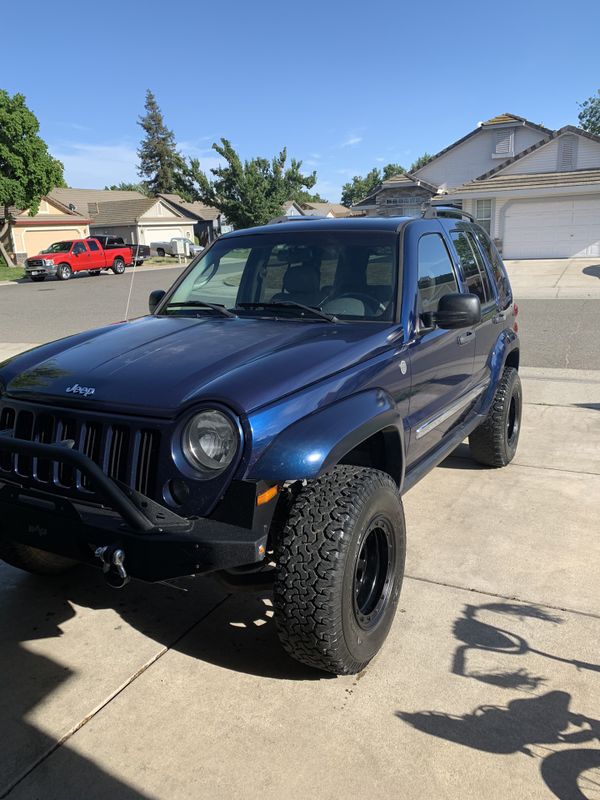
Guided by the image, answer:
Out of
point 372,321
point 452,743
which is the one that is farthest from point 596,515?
point 452,743

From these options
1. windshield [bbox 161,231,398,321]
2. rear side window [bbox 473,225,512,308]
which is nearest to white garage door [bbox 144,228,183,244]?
rear side window [bbox 473,225,512,308]

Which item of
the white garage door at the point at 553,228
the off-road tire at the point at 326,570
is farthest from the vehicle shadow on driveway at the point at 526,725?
the white garage door at the point at 553,228

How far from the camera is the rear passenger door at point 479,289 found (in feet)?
15.0

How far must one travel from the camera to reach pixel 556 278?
2106 cm

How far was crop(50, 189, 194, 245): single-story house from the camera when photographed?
167 ft

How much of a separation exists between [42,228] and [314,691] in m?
43.2

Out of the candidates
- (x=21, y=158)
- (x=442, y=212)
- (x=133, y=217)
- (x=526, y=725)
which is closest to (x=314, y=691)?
(x=526, y=725)

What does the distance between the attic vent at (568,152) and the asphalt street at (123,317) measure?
50.4ft

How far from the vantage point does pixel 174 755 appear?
2.42 m

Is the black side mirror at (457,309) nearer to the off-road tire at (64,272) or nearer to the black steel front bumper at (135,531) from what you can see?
the black steel front bumper at (135,531)

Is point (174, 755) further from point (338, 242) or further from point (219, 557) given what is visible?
point (338, 242)

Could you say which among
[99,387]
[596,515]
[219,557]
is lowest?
[596,515]

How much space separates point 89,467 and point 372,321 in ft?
5.65

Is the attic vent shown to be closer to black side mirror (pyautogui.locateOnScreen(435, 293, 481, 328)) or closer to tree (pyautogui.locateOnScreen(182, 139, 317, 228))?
tree (pyautogui.locateOnScreen(182, 139, 317, 228))
